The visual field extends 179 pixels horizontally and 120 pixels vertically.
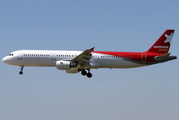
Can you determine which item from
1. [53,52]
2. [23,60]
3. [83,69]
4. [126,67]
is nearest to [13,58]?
[23,60]

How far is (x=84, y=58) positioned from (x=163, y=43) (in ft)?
50.1

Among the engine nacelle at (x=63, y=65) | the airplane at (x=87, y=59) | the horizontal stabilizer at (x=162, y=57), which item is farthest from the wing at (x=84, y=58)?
the horizontal stabilizer at (x=162, y=57)

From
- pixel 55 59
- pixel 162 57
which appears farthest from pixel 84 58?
pixel 162 57

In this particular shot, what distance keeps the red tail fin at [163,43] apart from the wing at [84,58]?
11897 millimetres

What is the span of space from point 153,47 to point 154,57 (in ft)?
9.04

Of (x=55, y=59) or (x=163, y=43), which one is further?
(x=163, y=43)

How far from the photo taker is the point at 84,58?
3029 inches

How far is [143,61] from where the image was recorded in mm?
79250

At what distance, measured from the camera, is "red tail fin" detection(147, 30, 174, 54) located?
8094cm

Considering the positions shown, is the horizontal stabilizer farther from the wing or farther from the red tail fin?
the wing

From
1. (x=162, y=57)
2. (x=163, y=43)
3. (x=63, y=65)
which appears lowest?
(x=63, y=65)

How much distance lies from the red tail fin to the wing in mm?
11897

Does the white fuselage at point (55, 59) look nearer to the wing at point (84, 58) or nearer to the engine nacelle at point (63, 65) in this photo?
the wing at point (84, 58)

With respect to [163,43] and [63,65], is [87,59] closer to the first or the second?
[63,65]
